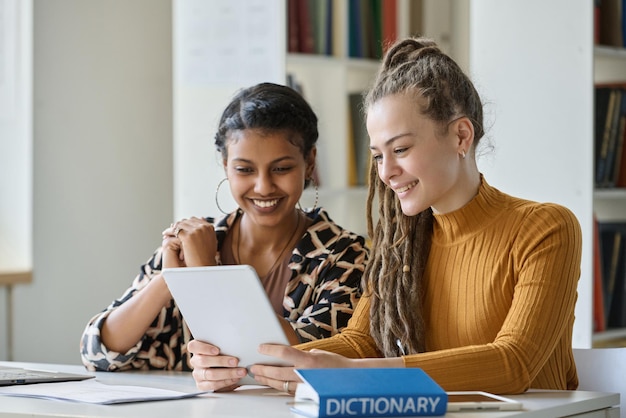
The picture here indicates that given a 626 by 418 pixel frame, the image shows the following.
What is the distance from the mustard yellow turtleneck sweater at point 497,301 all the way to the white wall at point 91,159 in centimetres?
210

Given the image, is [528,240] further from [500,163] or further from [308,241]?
[500,163]

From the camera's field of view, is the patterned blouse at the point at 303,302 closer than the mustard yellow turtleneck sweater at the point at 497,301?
No

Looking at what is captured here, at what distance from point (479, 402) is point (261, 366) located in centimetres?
37

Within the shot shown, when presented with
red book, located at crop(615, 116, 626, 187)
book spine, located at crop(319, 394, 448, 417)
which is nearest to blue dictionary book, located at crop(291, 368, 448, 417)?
book spine, located at crop(319, 394, 448, 417)

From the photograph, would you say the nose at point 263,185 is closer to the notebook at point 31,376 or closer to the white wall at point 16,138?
the notebook at point 31,376

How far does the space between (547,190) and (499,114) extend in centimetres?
27

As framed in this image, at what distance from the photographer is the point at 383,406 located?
53.2 inches

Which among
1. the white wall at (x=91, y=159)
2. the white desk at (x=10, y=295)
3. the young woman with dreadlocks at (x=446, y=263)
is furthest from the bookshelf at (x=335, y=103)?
the young woman with dreadlocks at (x=446, y=263)

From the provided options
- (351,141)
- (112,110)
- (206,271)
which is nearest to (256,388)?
(206,271)

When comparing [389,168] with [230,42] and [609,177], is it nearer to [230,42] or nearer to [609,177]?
[609,177]

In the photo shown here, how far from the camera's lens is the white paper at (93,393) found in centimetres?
159

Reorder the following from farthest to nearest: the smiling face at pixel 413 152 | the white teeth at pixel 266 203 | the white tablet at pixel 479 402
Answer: the white teeth at pixel 266 203
the smiling face at pixel 413 152
the white tablet at pixel 479 402

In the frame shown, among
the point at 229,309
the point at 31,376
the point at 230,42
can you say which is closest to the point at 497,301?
the point at 229,309

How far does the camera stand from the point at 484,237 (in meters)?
1.84
